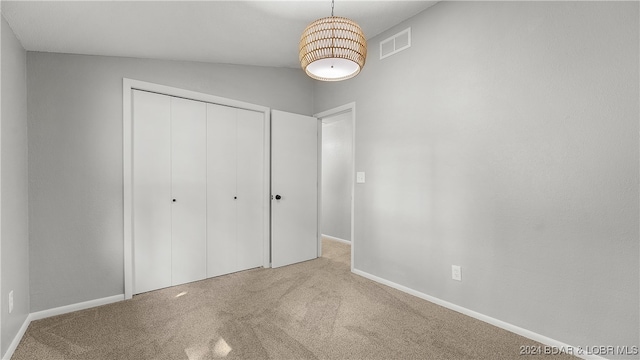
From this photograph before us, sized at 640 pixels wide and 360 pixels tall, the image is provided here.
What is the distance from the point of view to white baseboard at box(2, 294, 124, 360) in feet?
5.89

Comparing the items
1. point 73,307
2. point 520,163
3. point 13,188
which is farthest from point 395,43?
point 73,307

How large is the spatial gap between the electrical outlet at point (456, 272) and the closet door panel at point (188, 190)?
2.52m

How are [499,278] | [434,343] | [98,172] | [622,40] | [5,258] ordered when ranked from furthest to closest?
1. [98,172]
2. [499,278]
3. [434,343]
4. [5,258]
5. [622,40]

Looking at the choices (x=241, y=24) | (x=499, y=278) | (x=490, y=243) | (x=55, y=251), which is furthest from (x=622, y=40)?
(x=55, y=251)

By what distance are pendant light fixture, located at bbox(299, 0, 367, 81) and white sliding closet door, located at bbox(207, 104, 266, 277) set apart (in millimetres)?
1679

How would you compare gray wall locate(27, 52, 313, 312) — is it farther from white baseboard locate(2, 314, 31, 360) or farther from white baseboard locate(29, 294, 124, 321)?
white baseboard locate(2, 314, 31, 360)

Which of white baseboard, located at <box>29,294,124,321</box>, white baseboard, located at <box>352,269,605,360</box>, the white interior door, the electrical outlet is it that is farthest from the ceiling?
white baseboard, located at <box>352,269,605,360</box>

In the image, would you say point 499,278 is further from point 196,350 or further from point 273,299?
point 196,350

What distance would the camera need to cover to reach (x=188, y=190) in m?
2.89

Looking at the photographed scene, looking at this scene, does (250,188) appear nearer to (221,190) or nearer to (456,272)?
(221,190)

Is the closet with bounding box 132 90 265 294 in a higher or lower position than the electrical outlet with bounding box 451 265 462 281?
higher

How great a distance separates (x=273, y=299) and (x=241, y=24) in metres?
2.45

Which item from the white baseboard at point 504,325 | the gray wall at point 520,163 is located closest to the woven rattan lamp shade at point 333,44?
the gray wall at point 520,163

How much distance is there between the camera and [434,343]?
73.1 inches
